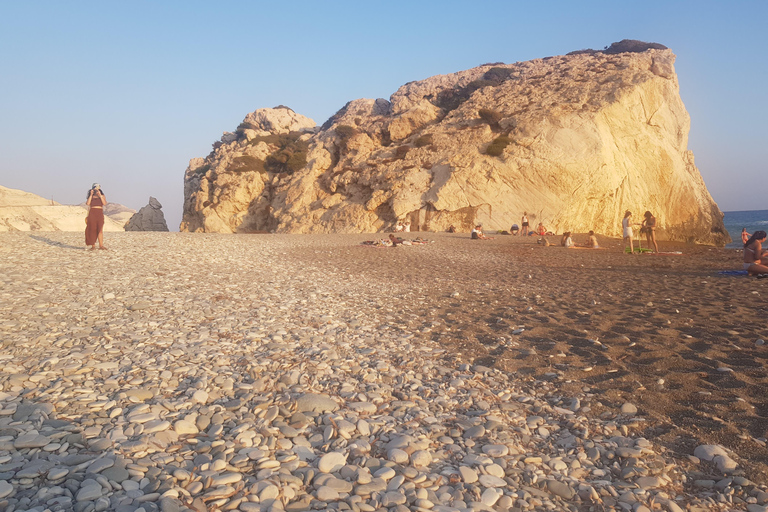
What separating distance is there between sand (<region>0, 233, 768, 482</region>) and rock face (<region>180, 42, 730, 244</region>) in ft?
56.4

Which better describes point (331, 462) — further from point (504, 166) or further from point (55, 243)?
point (504, 166)

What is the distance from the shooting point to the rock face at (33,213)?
82.0 ft

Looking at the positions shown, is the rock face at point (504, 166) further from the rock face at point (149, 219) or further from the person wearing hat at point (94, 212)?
the person wearing hat at point (94, 212)

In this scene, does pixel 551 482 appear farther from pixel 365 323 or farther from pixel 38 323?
pixel 38 323

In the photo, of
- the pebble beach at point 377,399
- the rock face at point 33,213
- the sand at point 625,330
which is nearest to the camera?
the pebble beach at point 377,399

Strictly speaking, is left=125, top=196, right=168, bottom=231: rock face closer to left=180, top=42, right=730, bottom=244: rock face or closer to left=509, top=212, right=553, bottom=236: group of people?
left=180, top=42, right=730, bottom=244: rock face

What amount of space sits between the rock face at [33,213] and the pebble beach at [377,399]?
18.6 m

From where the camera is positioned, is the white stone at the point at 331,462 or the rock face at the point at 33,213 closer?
the white stone at the point at 331,462

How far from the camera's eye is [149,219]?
45094 mm

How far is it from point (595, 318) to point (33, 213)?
103 ft

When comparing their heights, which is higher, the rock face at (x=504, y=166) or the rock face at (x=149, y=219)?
the rock face at (x=504, y=166)

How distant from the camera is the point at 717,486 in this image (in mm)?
3180

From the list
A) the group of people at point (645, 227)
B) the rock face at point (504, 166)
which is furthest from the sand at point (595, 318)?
the rock face at point (504, 166)

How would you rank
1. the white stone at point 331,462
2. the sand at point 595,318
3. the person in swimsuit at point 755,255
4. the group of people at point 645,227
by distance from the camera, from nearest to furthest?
the white stone at point 331,462 < the sand at point 595,318 < the person in swimsuit at point 755,255 < the group of people at point 645,227
